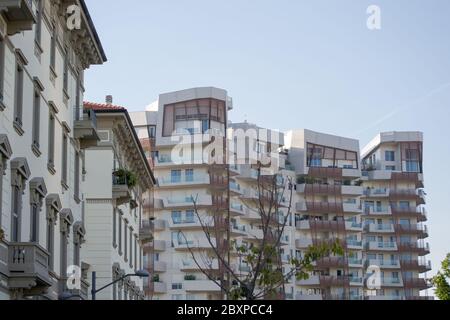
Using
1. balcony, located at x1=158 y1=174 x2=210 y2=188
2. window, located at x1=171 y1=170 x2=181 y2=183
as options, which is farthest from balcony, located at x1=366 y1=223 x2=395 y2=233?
window, located at x1=171 y1=170 x2=181 y2=183

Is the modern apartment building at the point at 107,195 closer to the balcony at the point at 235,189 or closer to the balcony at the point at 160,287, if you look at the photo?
the balcony at the point at 160,287

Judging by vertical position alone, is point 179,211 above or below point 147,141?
below

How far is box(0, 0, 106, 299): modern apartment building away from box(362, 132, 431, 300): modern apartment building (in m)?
103

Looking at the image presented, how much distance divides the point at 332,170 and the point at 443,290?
179ft

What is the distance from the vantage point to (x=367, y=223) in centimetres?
14500

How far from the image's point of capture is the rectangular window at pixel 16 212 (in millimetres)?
28928

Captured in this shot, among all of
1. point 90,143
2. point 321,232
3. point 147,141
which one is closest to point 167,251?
point 147,141

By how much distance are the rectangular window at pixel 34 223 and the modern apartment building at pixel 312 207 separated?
3100 inches

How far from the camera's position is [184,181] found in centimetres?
12081

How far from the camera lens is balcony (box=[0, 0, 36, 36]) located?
25891 mm

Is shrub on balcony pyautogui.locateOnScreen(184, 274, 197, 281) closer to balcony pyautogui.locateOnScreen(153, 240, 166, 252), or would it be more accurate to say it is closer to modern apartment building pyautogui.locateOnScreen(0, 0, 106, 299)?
balcony pyautogui.locateOnScreen(153, 240, 166, 252)

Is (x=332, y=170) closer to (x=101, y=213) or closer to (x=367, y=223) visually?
(x=367, y=223)

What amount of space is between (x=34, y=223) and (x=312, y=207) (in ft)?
350

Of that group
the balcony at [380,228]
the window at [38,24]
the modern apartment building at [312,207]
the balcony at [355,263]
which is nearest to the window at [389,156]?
the modern apartment building at [312,207]
